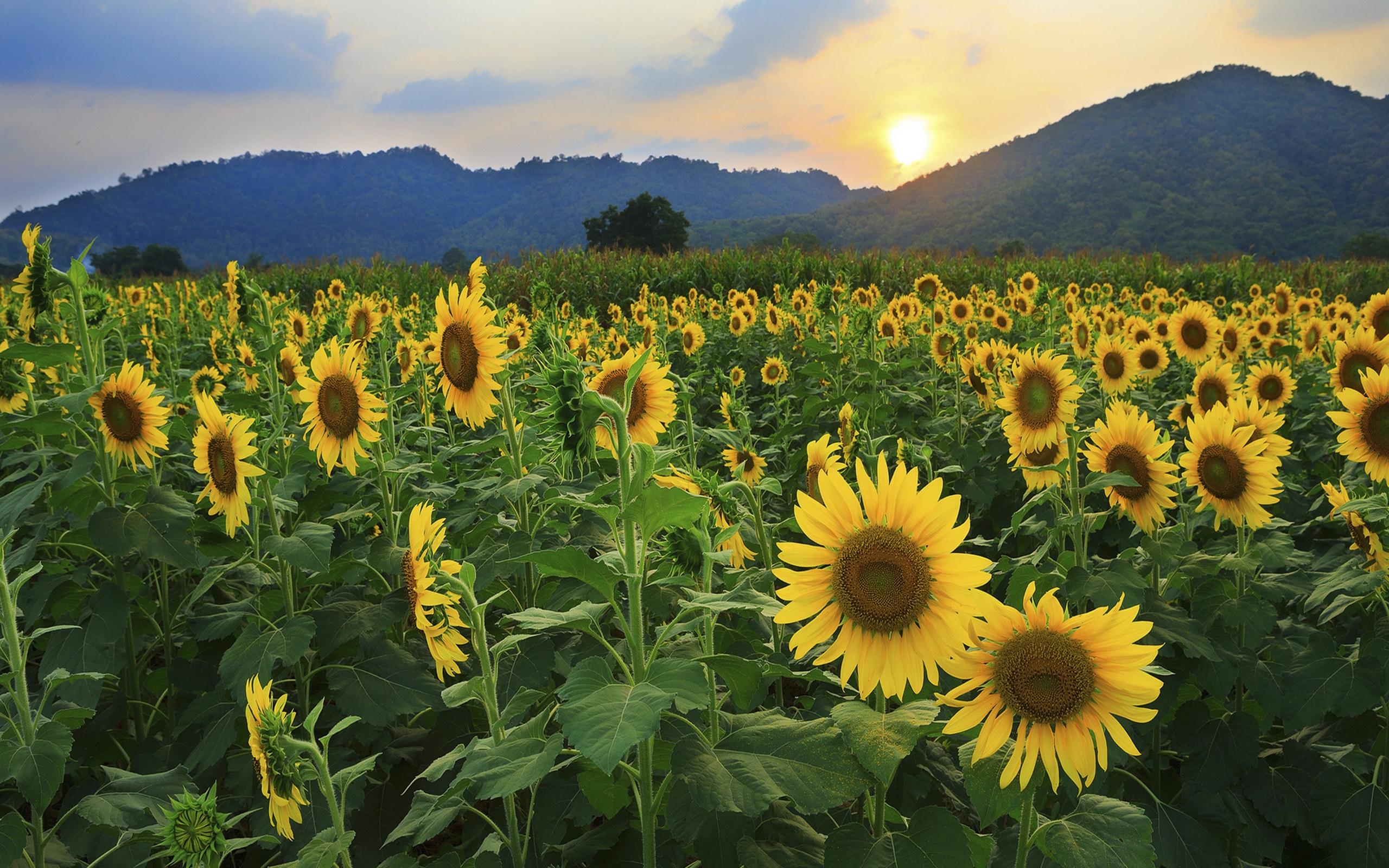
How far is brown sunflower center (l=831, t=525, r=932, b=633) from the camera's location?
1.38m

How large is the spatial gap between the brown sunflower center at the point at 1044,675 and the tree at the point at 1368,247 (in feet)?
230

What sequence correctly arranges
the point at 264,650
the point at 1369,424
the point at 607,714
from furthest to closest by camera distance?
1. the point at 1369,424
2. the point at 264,650
3. the point at 607,714

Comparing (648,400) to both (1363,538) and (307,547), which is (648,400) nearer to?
(307,547)

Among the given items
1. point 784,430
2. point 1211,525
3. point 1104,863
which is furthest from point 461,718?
point 1211,525

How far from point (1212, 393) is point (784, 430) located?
2177 millimetres

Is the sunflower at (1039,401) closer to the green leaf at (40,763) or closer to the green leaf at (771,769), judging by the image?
the green leaf at (771,769)

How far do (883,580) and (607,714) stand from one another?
1.69ft

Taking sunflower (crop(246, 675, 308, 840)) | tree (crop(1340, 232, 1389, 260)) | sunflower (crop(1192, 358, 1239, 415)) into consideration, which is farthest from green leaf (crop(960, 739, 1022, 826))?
tree (crop(1340, 232, 1389, 260))

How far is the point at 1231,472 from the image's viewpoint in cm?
273

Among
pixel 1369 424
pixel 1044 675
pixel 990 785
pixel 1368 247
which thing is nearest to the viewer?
pixel 1044 675

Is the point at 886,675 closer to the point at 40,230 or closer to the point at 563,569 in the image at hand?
the point at 563,569

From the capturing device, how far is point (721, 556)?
158 cm

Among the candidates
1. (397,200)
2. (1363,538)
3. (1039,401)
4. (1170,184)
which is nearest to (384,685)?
(1039,401)

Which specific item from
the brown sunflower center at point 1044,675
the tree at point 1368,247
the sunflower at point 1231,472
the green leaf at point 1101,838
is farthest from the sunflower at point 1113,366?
the tree at point 1368,247
